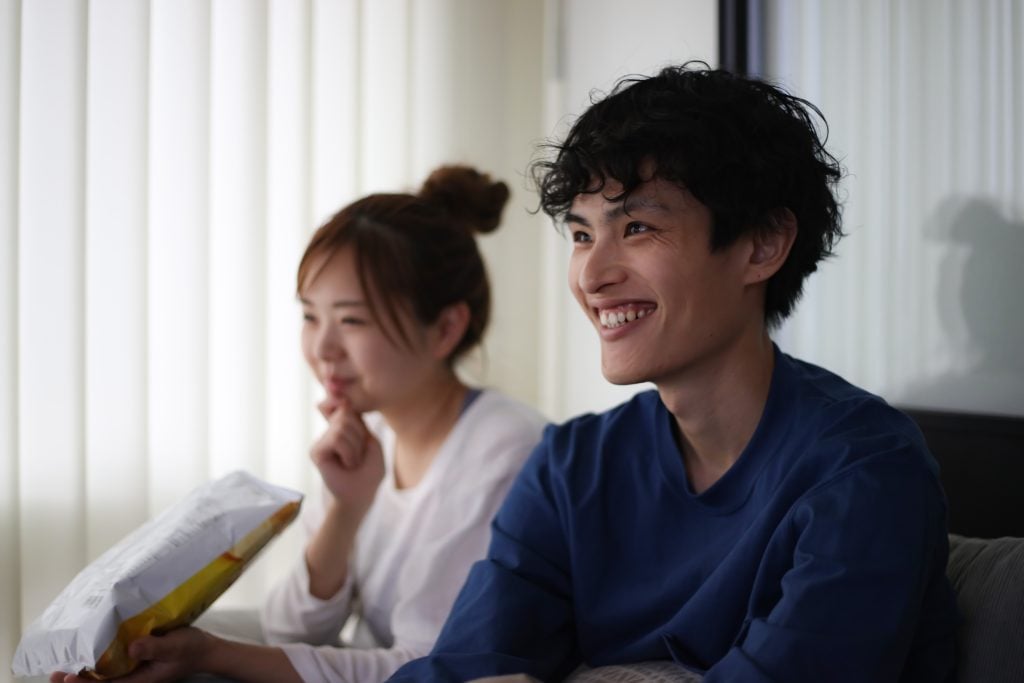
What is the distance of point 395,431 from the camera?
1.72m

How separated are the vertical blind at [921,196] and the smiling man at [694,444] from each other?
35 centimetres

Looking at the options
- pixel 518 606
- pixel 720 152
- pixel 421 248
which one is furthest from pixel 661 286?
pixel 421 248

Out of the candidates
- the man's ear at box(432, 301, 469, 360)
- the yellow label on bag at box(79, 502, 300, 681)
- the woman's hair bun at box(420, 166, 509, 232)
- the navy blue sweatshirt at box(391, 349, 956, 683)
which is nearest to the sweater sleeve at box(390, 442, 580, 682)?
the navy blue sweatshirt at box(391, 349, 956, 683)

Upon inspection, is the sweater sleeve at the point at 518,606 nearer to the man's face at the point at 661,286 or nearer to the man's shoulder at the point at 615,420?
the man's shoulder at the point at 615,420

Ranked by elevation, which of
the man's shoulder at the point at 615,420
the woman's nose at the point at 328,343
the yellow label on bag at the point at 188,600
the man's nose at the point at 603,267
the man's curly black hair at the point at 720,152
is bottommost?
the yellow label on bag at the point at 188,600

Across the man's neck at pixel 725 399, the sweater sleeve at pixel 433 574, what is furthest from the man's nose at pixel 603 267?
the sweater sleeve at pixel 433 574

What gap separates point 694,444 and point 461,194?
728 mm

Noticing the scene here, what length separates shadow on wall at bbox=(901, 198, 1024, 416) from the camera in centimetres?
141

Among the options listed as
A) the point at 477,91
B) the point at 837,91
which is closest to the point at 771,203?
the point at 837,91

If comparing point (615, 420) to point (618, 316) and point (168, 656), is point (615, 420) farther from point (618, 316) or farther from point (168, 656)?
point (168, 656)

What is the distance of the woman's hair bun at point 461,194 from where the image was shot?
5.71ft

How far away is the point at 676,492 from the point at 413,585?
1.61 ft

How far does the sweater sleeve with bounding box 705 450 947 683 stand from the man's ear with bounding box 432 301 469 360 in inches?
32.2

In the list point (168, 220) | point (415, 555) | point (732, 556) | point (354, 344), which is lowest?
point (415, 555)
